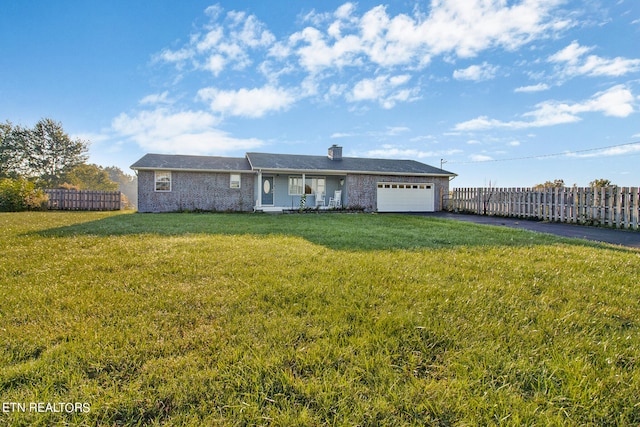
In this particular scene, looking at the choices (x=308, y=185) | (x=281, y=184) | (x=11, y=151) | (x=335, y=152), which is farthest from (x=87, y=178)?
(x=335, y=152)

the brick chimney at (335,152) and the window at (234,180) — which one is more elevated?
the brick chimney at (335,152)

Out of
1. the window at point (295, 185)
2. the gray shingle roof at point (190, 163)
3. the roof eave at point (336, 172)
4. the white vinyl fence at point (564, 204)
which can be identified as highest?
the gray shingle roof at point (190, 163)

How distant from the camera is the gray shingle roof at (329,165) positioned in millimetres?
16578

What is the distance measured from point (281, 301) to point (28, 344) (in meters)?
1.91

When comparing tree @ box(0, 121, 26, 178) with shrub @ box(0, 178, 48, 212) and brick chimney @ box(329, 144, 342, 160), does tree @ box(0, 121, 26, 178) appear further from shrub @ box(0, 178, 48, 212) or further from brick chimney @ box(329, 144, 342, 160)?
brick chimney @ box(329, 144, 342, 160)

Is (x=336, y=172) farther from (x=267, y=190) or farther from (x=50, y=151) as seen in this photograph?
(x=50, y=151)

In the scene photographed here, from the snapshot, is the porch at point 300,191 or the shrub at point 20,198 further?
the porch at point 300,191

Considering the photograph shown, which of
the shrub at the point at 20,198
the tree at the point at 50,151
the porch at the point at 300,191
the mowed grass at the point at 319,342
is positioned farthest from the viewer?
the tree at the point at 50,151

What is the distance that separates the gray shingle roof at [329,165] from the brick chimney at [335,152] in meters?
0.36

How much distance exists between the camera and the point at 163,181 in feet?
53.0

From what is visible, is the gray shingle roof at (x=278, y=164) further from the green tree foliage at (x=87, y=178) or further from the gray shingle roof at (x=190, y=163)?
the green tree foliage at (x=87, y=178)

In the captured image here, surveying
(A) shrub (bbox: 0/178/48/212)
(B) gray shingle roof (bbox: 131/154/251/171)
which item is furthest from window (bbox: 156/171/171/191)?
(A) shrub (bbox: 0/178/48/212)

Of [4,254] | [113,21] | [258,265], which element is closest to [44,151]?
[113,21]

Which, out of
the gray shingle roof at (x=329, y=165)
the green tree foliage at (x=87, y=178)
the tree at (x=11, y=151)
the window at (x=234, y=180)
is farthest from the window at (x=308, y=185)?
the tree at (x=11, y=151)
